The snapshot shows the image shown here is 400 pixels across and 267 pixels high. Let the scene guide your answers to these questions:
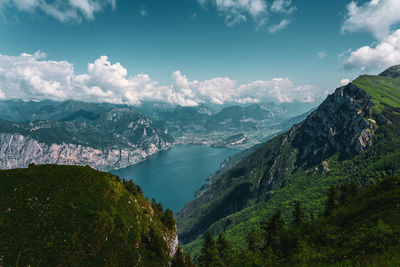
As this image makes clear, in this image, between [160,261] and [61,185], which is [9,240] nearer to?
[61,185]

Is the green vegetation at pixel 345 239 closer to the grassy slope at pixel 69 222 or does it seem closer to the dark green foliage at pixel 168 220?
the dark green foliage at pixel 168 220

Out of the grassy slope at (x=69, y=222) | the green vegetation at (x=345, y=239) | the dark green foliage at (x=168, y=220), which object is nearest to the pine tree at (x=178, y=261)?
the grassy slope at (x=69, y=222)

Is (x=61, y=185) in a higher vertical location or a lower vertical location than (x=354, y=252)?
higher

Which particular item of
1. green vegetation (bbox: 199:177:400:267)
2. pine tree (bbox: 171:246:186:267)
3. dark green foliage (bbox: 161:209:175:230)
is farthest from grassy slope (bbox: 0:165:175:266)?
green vegetation (bbox: 199:177:400:267)

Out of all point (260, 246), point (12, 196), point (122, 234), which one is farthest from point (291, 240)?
point (12, 196)

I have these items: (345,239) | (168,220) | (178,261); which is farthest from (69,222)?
(345,239)

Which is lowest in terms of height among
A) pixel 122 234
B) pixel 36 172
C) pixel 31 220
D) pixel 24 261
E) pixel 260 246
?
pixel 260 246

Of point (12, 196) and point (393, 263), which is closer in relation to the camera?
point (393, 263)
